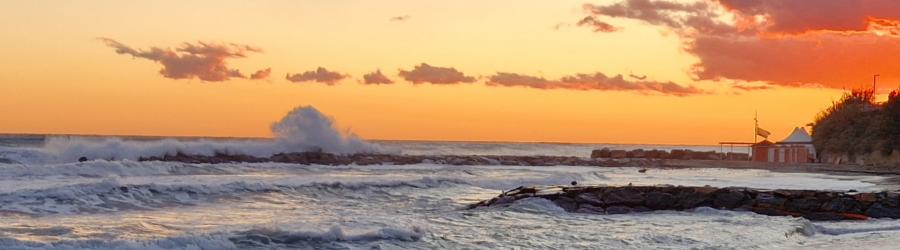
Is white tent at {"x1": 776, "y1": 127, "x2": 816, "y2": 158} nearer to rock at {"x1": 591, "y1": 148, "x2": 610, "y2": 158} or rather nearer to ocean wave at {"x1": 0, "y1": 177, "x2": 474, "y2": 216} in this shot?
rock at {"x1": 591, "y1": 148, "x2": 610, "y2": 158}

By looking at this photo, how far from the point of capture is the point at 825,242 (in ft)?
52.9

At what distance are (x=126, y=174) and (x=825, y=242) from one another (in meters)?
23.6

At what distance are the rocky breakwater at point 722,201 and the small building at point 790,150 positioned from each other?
42.5 m

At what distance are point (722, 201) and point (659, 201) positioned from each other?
4.83 feet

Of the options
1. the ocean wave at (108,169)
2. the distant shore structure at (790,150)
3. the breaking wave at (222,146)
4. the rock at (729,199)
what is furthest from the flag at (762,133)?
the rock at (729,199)

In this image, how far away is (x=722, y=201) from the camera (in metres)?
22.2

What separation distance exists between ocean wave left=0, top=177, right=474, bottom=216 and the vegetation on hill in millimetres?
37878

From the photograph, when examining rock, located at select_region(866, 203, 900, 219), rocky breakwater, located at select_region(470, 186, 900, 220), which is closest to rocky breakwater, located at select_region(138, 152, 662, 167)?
rocky breakwater, located at select_region(470, 186, 900, 220)

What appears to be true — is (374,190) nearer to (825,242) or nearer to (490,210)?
(490,210)

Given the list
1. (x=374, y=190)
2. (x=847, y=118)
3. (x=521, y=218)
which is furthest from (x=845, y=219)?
(x=847, y=118)

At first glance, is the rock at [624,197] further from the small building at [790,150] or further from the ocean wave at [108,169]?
the small building at [790,150]

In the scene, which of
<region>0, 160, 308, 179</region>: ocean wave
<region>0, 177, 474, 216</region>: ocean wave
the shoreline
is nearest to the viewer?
<region>0, 177, 474, 216</region>: ocean wave

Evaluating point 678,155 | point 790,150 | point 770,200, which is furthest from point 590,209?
point 678,155

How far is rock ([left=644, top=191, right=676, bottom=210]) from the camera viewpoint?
72.2 feet
